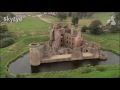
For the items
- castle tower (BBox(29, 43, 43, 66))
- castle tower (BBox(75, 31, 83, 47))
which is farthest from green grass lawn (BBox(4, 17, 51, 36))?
castle tower (BBox(75, 31, 83, 47))

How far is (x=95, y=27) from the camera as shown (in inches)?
585

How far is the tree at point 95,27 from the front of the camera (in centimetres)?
1454

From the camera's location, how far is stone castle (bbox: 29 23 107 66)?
13562 mm

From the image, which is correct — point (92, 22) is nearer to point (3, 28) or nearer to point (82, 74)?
point (82, 74)

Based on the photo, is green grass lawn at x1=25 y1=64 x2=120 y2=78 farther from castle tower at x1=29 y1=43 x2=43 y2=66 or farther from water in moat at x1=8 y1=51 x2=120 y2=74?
castle tower at x1=29 y1=43 x2=43 y2=66

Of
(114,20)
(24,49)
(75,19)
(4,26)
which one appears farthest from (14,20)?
(114,20)

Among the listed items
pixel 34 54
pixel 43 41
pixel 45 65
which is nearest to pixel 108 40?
pixel 43 41

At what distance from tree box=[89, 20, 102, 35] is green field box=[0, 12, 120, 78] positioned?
158mm

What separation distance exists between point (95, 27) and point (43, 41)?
2.07 metres

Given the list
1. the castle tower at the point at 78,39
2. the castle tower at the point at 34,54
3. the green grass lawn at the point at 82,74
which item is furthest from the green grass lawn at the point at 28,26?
the green grass lawn at the point at 82,74

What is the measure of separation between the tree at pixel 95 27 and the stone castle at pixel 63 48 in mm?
612

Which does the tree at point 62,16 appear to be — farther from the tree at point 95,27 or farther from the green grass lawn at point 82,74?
the green grass lawn at point 82,74

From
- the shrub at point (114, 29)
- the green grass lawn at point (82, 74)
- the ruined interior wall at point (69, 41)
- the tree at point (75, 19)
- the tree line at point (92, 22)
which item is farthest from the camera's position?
the shrub at point (114, 29)

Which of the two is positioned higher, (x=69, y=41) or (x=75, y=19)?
(x=75, y=19)
